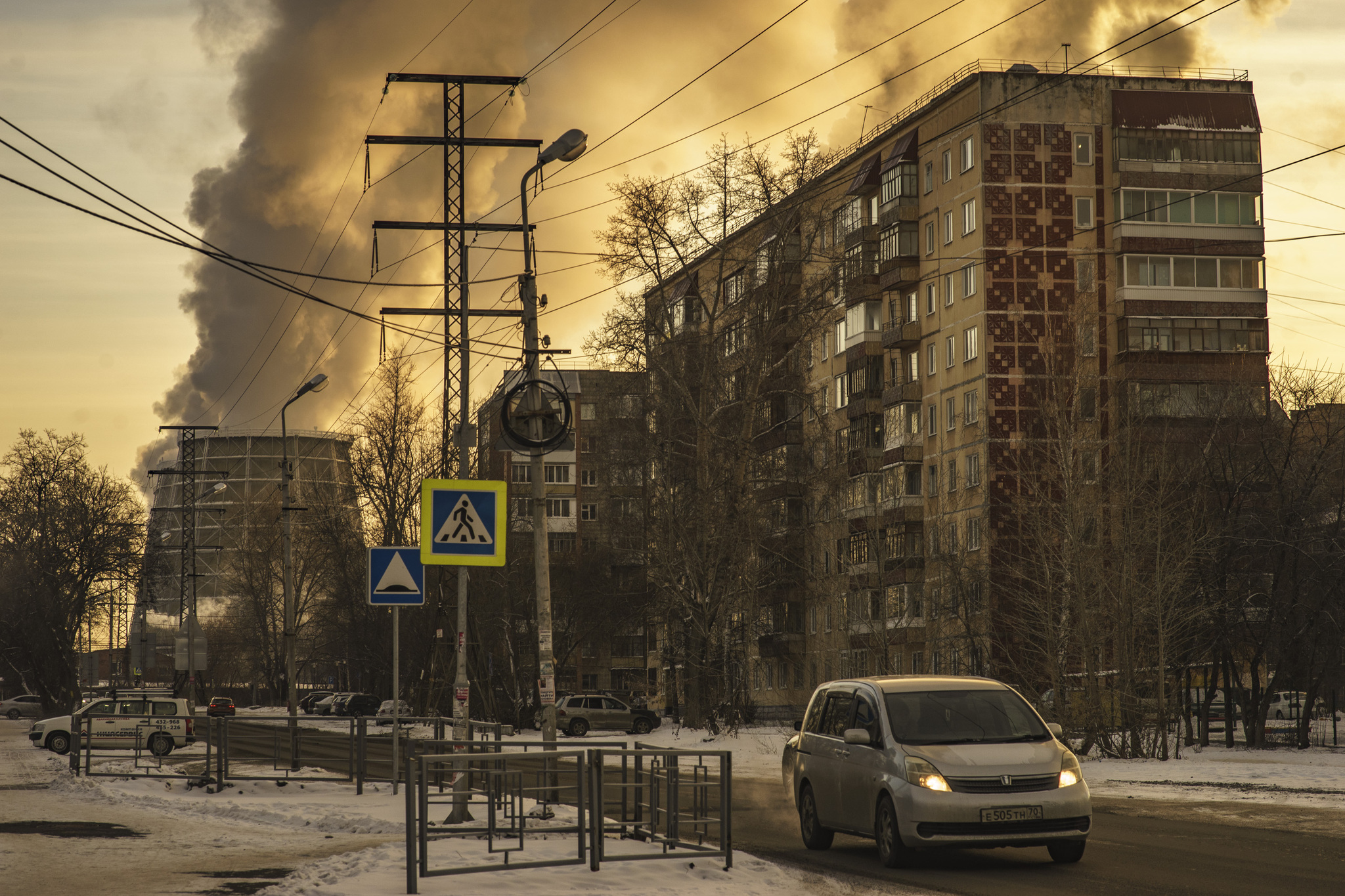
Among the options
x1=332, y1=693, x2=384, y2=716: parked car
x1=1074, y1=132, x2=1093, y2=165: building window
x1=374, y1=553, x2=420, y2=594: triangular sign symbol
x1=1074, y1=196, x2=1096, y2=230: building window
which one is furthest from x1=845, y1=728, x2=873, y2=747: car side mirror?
x1=332, y1=693, x2=384, y2=716: parked car

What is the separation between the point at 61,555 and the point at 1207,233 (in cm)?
5503

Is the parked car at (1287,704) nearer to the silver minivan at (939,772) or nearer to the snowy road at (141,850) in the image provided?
the silver minivan at (939,772)

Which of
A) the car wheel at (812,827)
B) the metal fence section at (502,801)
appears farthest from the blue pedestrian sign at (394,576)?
the car wheel at (812,827)

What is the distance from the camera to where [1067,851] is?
543 inches

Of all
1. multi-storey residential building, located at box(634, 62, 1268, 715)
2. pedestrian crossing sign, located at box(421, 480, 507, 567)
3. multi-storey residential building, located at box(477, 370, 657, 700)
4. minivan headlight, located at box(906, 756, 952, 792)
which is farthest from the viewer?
multi-storey residential building, located at box(634, 62, 1268, 715)

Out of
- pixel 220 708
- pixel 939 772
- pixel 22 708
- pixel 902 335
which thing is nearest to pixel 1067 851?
pixel 939 772

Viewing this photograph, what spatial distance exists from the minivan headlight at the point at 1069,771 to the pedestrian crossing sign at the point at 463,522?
18.7ft

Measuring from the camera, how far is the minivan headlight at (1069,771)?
43.7ft

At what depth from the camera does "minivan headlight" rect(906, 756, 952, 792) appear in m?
13.1

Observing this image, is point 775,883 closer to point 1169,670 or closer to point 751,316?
point 1169,670

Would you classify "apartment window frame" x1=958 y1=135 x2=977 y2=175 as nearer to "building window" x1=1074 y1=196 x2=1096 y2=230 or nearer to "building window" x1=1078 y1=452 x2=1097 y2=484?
"building window" x1=1074 y1=196 x2=1096 y2=230

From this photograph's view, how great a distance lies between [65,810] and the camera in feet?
68.9

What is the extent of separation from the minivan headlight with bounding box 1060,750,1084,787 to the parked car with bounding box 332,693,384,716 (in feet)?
218

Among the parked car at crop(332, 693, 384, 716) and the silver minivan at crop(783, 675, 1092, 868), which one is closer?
the silver minivan at crop(783, 675, 1092, 868)
